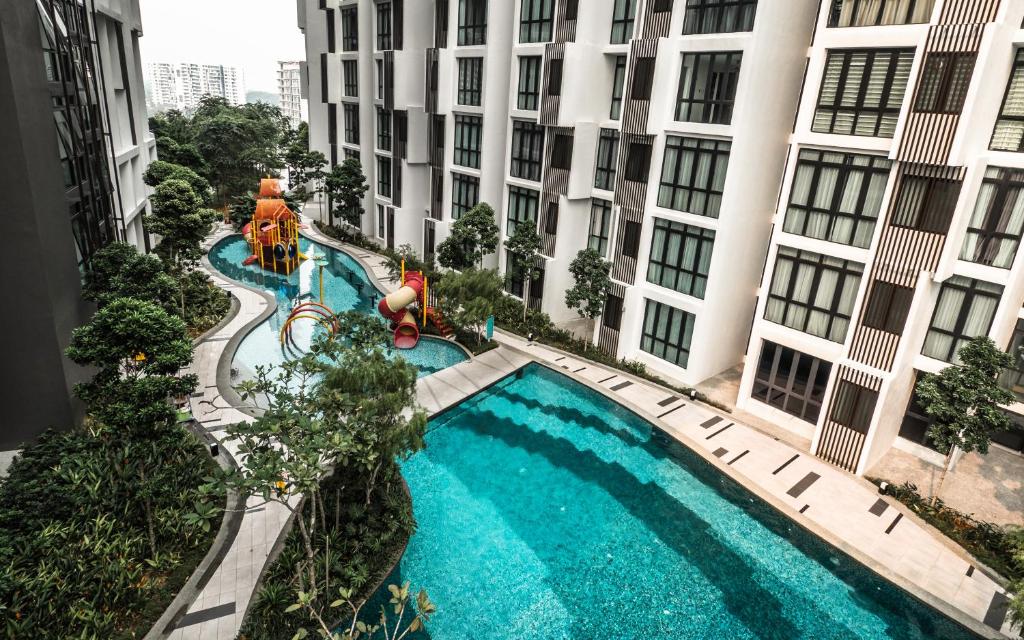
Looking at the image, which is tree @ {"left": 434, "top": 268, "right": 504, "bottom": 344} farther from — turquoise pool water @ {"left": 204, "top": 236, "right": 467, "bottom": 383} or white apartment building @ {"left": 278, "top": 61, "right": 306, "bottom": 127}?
white apartment building @ {"left": 278, "top": 61, "right": 306, "bottom": 127}

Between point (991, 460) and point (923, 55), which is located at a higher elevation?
point (923, 55)

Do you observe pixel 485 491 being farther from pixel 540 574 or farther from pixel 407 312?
pixel 407 312

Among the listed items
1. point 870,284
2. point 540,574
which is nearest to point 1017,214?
point 870,284

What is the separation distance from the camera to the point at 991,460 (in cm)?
1884

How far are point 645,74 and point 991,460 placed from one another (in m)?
17.8

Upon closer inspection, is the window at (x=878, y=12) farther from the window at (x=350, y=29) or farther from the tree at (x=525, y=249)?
the window at (x=350, y=29)

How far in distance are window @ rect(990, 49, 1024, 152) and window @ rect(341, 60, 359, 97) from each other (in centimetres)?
3555

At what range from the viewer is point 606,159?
25469mm

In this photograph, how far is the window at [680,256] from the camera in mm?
21047

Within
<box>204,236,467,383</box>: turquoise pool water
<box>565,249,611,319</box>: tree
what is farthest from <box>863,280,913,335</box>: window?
<box>204,236,467,383</box>: turquoise pool water

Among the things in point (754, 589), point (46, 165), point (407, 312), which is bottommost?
point (754, 589)

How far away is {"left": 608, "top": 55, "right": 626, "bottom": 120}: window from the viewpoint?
24672mm

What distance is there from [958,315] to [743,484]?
319 inches

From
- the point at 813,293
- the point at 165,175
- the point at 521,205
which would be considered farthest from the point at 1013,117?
the point at 165,175
